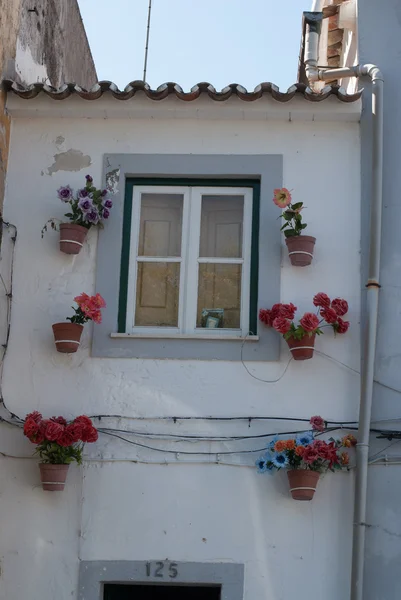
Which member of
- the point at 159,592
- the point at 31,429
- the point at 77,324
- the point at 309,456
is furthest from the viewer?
the point at 159,592

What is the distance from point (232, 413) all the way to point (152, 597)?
1.81 meters

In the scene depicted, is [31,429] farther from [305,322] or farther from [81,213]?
[305,322]

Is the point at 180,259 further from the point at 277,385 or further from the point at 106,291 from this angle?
the point at 277,385

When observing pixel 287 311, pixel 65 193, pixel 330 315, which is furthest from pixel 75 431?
pixel 330 315

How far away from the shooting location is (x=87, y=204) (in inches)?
314

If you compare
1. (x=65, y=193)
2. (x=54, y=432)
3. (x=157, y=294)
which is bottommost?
(x=54, y=432)

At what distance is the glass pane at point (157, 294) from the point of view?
8.09m

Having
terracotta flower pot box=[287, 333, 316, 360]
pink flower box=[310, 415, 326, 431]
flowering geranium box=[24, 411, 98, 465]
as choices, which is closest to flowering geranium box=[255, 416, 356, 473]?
pink flower box=[310, 415, 326, 431]

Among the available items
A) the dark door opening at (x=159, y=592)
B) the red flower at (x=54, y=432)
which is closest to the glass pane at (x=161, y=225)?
the red flower at (x=54, y=432)

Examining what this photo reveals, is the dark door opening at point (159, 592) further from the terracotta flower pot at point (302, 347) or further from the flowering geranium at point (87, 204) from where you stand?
the flowering geranium at point (87, 204)

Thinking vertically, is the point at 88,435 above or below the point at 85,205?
below

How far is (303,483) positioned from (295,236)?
1.88 metres

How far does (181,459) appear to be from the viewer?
7.52 m

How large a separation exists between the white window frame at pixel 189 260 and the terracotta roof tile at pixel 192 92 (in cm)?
74
